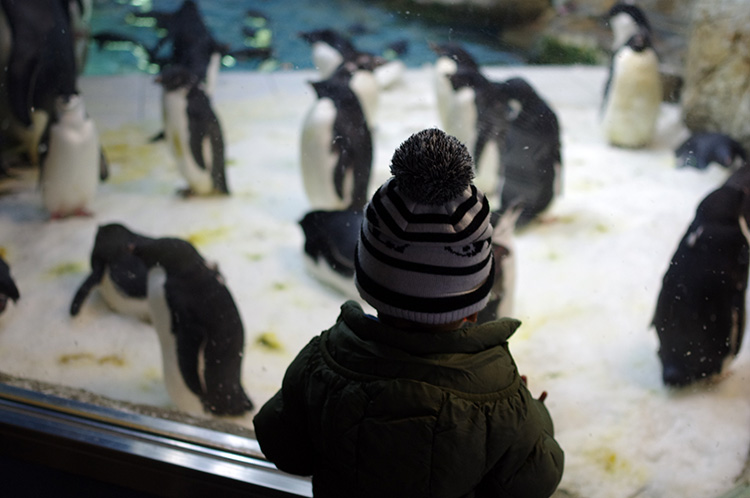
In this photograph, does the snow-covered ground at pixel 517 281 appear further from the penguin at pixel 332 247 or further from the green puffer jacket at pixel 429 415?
the green puffer jacket at pixel 429 415

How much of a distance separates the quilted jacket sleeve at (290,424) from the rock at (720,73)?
1.91 meters

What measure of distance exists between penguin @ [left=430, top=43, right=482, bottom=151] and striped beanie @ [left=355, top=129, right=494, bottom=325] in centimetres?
62

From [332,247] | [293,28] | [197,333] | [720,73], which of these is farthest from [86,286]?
[720,73]

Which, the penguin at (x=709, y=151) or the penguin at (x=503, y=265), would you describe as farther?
the penguin at (x=709, y=151)

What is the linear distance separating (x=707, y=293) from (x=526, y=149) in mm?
545

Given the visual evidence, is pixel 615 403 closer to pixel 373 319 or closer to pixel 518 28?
pixel 518 28

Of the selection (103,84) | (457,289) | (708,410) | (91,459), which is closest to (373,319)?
(457,289)

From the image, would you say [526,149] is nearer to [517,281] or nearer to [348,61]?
[517,281]

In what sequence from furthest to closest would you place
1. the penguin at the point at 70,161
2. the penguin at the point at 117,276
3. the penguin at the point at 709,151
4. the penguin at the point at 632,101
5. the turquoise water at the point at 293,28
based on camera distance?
the penguin at the point at 70,161 → the penguin at the point at 632,101 → the penguin at the point at 709,151 → the penguin at the point at 117,276 → the turquoise water at the point at 293,28

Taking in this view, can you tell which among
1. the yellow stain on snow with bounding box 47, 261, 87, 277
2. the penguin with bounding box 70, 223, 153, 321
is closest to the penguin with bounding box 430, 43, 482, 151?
the penguin with bounding box 70, 223, 153, 321

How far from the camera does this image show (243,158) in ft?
7.92

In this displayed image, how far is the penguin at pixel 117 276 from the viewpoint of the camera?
5.49 feet

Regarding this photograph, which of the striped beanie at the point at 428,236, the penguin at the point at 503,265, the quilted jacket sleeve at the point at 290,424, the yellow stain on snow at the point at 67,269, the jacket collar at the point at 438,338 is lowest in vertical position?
the yellow stain on snow at the point at 67,269

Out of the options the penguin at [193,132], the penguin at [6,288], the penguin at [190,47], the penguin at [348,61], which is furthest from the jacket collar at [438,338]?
the penguin at [190,47]
